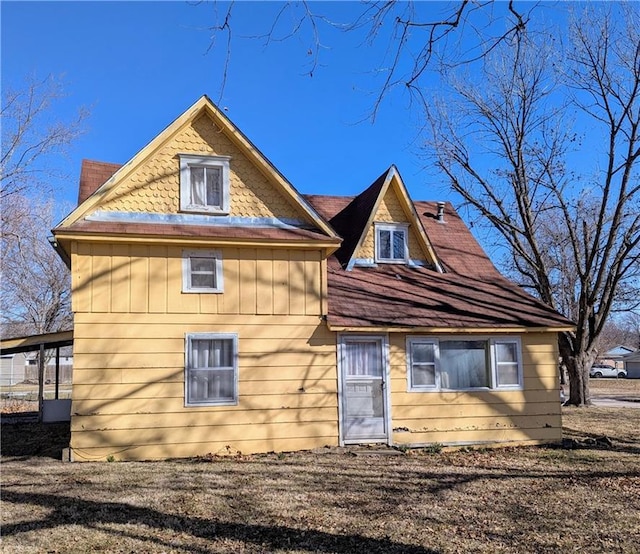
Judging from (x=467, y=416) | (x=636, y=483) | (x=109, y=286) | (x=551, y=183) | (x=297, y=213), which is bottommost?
(x=636, y=483)

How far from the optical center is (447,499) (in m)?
8.41

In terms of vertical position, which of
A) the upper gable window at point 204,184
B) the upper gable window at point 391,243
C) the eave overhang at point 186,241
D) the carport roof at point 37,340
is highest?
the upper gable window at point 204,184

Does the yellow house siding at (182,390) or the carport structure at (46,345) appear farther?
the carport structure at (46,345)

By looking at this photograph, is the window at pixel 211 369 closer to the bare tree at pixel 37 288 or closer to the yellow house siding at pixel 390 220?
the yellow house siding at pixel 390 220

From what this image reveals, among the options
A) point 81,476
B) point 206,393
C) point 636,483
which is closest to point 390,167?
point 206,393

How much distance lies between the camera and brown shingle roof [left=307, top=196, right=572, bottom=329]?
12.8m

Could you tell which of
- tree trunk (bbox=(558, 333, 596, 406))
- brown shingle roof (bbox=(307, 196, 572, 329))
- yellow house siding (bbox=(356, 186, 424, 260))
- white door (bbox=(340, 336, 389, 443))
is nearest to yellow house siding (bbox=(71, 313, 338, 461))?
white door (bbox=(340, 336, 389, 443))

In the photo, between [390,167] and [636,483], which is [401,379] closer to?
[636,483]

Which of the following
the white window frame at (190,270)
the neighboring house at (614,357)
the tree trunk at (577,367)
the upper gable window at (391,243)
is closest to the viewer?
the white window frame at (190,270)

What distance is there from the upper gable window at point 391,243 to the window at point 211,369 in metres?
5.07

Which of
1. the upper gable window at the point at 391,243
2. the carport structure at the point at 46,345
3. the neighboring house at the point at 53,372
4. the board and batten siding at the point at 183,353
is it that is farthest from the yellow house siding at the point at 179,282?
the neighboring house at the point at 53,372

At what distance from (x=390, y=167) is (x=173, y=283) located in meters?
6.73

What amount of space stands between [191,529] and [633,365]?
75.1m

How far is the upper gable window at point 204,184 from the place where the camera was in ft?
39.5
